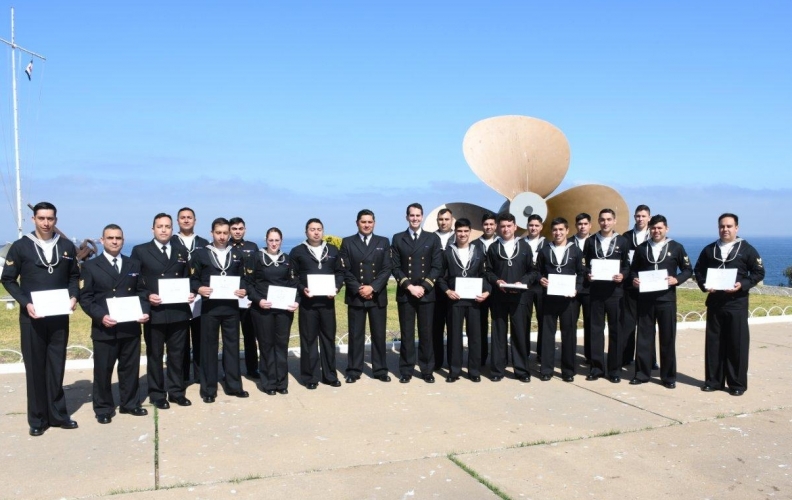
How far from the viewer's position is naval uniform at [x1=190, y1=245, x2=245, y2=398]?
5.68 m

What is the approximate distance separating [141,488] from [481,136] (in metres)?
8.51

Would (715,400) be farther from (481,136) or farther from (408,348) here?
(481,136)

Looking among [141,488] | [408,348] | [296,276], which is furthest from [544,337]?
[141,488]

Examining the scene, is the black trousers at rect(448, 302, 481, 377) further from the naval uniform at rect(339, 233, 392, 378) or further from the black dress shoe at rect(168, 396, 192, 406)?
the black dress shoe at rect(168, 396, 192, 406)

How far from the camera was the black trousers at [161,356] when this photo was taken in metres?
5.51

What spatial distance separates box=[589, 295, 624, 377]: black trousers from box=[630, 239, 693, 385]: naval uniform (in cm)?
23

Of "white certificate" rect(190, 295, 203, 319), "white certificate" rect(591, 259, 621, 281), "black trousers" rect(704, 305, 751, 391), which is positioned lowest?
"black trousers" rect(704, 305, 751, 391)

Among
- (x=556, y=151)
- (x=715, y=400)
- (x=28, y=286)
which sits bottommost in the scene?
(x=715, y=400)

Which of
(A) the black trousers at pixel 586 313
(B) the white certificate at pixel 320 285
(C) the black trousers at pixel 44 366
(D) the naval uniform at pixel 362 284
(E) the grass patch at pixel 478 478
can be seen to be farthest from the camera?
(A) the black trousers at pixel 586 313

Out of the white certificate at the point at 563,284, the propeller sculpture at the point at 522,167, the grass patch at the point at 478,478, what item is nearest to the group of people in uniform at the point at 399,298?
the white certificate at the point at 563,284

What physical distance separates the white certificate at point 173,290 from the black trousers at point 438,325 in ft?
8.46

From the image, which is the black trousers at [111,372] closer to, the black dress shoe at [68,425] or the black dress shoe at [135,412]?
the black dress shoe at [135,412]

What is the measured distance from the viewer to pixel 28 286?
4.76 meters

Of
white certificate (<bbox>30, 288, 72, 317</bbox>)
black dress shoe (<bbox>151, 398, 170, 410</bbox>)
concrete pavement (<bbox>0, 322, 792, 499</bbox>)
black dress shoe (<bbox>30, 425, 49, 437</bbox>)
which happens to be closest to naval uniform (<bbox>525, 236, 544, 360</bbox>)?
concrete pavement (<bbox>0, 322, 792, 499</bbox>)
